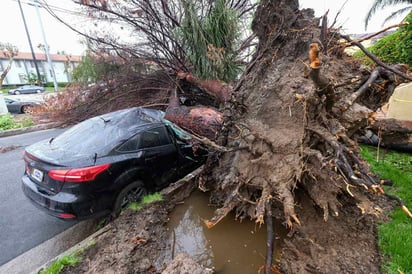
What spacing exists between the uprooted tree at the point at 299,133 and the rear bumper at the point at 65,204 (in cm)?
162

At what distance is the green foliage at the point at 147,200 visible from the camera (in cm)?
303

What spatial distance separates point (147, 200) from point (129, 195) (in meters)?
0.28

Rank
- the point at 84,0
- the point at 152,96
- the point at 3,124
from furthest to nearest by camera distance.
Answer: the point at 3,124 → the point at 152,96 → the point at 84,0

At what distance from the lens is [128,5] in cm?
562

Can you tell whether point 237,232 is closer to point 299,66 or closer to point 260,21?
point 299,66

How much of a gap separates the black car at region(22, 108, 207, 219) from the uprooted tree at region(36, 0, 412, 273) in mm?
738

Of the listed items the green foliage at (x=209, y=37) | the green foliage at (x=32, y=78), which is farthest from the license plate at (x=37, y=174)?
the green foliage at (x=32, y=78)

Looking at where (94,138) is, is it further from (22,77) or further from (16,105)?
(22,77)

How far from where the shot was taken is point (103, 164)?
2.72 meters

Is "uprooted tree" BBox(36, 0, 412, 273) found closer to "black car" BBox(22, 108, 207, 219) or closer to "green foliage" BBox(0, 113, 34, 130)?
"black car" BBox(22, 108, 207, 219)

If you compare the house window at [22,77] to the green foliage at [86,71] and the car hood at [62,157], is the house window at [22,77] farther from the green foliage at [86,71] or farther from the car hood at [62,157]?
the car hood at [62,157]

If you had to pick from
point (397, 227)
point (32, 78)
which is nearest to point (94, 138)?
point (397, 227)

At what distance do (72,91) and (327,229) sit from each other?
8767 mm

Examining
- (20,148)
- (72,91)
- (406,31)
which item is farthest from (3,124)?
(406,31)
